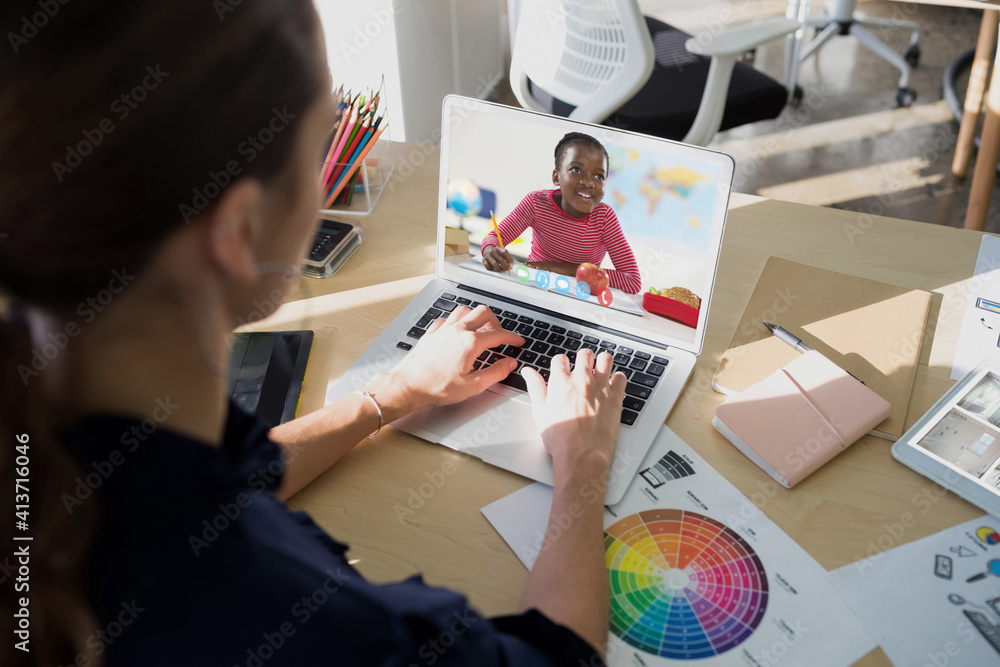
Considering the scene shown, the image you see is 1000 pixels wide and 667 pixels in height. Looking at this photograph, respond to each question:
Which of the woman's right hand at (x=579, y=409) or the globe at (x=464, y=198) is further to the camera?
the globe at (x=464, y=198)

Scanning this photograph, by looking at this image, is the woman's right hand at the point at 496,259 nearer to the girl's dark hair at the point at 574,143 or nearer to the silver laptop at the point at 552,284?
the silver laptop at the point at 552,284

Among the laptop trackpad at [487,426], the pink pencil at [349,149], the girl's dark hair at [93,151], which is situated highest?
the girl's dark hair at [93,151]

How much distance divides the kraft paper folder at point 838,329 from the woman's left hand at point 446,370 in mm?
289

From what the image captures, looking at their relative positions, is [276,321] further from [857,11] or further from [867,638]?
[857,11]

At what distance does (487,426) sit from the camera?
3.05 ft

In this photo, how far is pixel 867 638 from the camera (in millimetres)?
698

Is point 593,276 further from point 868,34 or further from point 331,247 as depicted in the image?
point 868,34

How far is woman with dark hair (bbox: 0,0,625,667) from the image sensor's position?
44cm

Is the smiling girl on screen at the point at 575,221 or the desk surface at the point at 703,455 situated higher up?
the smiling girl on screen at the point at 575,221

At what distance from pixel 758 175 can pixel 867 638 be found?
2.30 meters

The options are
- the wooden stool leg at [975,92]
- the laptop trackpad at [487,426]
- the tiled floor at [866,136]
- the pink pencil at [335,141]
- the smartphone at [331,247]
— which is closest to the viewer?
the laptop trackpad at [487,426]

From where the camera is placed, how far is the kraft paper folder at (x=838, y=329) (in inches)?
37.9

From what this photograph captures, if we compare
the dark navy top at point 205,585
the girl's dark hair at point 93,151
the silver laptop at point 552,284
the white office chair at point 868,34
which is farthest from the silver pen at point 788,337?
the white office chair at point 868,34

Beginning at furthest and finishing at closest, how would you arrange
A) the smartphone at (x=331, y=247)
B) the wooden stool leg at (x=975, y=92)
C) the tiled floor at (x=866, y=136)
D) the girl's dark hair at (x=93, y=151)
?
1. the tiled floor at (x=866, y=136)
2. the wooden stool leg at (x=975, y=92)
3. the smartphone at (x=331, y=247)
4. the girl's dark hair at (x=93, y=151)
